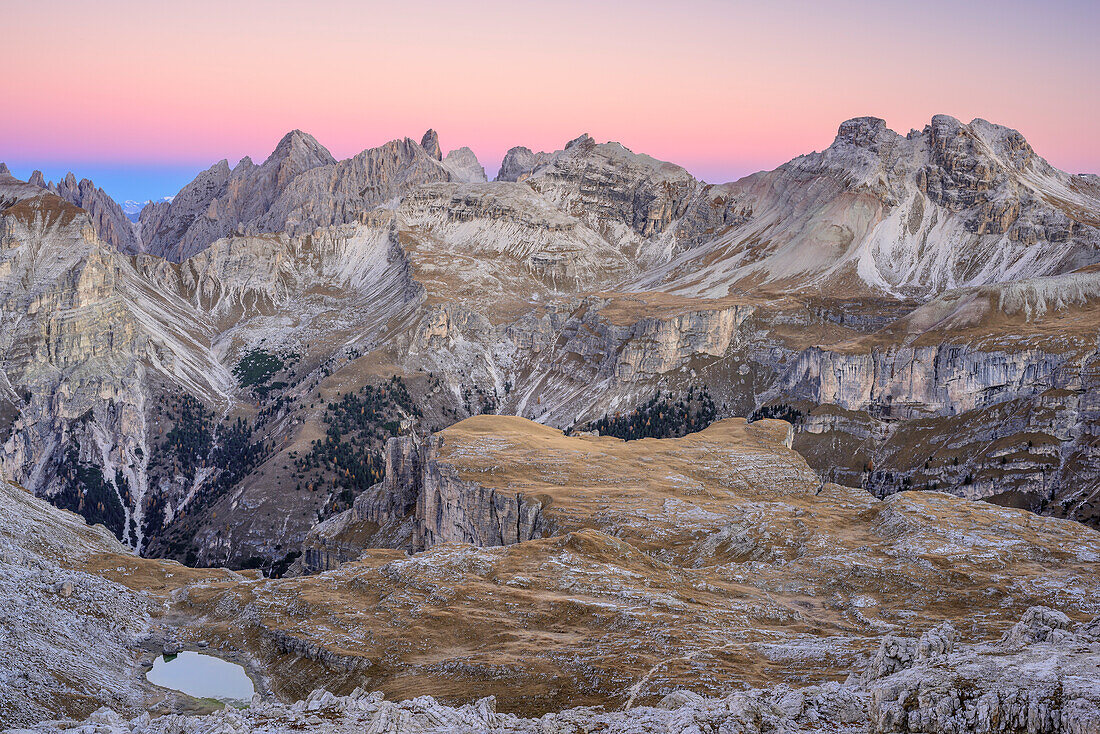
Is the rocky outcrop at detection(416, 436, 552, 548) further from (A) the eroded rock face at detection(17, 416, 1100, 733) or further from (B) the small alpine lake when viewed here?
(B) the small alpine lake

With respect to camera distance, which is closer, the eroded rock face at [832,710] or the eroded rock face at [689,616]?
the eroded rock face at [832,710]

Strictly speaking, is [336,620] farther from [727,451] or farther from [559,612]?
[727,451]

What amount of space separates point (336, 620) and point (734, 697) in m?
46.6

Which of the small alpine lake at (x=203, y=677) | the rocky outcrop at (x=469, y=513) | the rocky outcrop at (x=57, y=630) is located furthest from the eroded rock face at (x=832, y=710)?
the rocky outcrop at (x=469, y=513)

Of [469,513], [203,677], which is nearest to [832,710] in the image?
[203,677]

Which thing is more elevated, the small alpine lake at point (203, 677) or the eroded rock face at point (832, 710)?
the eroded rock face at point (832, 710)

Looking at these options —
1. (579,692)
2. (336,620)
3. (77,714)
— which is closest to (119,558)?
(336,620)

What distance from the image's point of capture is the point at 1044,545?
91.6 meters

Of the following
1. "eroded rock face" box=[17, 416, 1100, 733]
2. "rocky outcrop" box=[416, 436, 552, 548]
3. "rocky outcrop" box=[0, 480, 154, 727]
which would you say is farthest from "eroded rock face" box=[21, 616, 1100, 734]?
"rocky outcrop" box=[416, 436, 552, 548]

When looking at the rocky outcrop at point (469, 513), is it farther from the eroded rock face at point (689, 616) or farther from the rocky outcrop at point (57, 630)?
the rocky outcrop at point (57, 630)

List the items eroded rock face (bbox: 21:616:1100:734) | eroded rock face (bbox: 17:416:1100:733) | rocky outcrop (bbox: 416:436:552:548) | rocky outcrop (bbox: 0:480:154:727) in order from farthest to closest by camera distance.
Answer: rocky outcrop (bbox: 416:436:552:548) → rocky outcrop (bbox: 0:480:154:727) → eroded rock face (bbox: 17:416:1100:733) → eroded rock face (bbox: 21:616:1100:734)

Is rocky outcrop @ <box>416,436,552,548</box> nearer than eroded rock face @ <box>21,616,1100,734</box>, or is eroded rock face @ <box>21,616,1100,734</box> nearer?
eroded rock face @ <box>21,616,1100,734</box>

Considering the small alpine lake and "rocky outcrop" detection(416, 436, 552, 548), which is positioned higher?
"rocky outcrop" detection(416, 436, 552, 548)

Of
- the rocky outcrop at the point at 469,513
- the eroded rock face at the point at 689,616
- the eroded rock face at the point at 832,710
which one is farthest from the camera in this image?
the rocky outcrop at the point at 469,513
